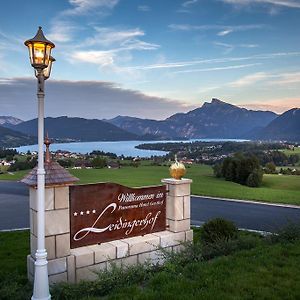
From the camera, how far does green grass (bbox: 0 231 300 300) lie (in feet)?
20.7

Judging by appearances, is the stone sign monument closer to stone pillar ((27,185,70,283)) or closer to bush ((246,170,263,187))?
stone pillar ((27,185,70,283))

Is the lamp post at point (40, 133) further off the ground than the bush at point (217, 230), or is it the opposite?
the lamp post at point (40, 133)

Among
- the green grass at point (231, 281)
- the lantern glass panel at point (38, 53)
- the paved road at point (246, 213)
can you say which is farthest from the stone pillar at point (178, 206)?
the lantern glass panel at point (38, 53)

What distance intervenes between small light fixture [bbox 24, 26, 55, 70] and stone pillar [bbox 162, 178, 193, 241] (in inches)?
239

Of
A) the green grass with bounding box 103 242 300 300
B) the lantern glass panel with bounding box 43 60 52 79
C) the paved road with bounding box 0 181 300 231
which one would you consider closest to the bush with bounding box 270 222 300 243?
the green grass with bounding box 103 242 300 300

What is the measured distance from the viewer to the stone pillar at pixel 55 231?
8578 millimetres

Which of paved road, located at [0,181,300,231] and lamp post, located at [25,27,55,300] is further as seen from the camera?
paved road, located at [0,181,300,231]

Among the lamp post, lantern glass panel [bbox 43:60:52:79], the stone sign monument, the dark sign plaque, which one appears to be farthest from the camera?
the dark sign plaque

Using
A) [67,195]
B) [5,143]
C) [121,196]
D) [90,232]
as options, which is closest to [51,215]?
[67,195]

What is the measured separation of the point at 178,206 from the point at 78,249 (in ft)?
11.7

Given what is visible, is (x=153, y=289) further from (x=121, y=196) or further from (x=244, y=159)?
(x=244, y=159)

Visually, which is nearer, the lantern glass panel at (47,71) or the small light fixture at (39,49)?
the small light fixture at (39,49)

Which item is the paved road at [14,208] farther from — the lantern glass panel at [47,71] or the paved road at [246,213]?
the lantern glass panel at [47,71]

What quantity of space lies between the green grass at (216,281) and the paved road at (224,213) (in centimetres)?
708
